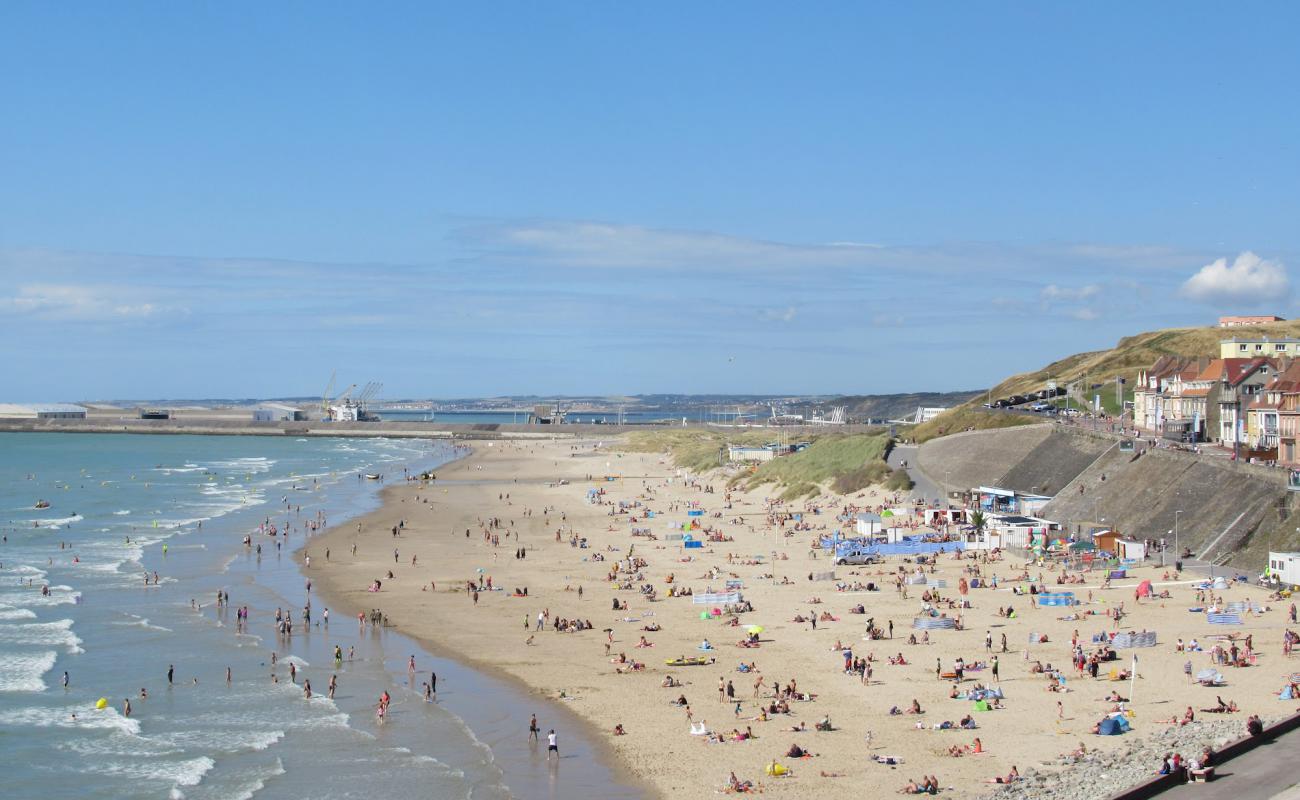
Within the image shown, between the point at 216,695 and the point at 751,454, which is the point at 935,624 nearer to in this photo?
the point at 216,695

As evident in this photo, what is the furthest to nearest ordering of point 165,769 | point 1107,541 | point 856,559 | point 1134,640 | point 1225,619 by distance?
1. point 856,559
2. point 1107,541
3. point 1225,619
4. point 1134,640
5. point 165,769

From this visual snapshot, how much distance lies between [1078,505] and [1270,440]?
9.09 metres

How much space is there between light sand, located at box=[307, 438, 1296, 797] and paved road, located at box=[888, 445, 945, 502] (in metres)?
6.10

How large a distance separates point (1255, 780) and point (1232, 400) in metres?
45.0

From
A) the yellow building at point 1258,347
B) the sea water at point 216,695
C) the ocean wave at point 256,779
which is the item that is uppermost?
the yellow building at point 1258,347

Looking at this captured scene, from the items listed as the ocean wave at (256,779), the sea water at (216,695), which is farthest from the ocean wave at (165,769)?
the ocean wave at (256,779)

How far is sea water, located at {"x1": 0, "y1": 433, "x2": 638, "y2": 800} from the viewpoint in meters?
24.2

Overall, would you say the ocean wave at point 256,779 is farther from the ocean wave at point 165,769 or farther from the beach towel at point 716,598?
the beach towel at point 716,598

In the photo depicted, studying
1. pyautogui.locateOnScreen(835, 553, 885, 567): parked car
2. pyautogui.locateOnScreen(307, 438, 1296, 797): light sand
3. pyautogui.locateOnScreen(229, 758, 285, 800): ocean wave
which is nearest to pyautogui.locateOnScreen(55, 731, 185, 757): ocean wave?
pyautogui.locateOnScreen(229, 758, 285, 800): ocean wave

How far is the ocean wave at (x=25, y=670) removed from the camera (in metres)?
31.0

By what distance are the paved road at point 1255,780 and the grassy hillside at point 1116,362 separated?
69802mm

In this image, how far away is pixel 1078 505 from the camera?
54219 mm

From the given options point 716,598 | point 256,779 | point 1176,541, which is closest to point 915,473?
point 1176,541

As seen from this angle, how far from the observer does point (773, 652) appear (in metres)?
33.9
